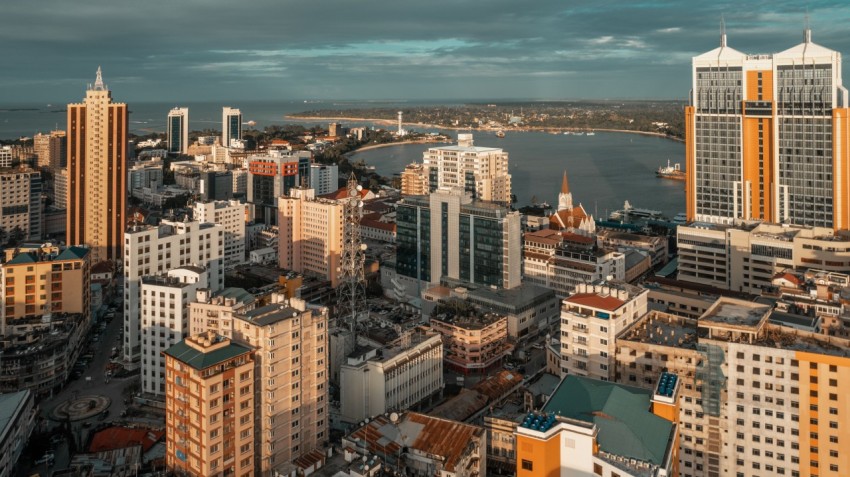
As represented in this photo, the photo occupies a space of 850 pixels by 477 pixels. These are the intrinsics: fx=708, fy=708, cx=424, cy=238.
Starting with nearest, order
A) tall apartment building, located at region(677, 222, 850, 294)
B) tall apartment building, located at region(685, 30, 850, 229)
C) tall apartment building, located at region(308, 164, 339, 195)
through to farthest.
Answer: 1. tall apartment building, located at region(677, 222, 850, 294)
2. tall apartment building, located at region(685, 30, 850, 229)
3. tall apartment building, located at region(308, 164, 339, 195)

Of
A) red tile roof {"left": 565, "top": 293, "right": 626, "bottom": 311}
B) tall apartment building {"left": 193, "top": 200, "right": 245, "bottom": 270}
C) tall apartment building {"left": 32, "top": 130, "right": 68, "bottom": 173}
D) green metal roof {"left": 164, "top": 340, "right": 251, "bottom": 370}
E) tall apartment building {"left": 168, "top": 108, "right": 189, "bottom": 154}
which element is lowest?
green metal roof {"left": 164, "top": 340, "right": 251, "bottom": 370}

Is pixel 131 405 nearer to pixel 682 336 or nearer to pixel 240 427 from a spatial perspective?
pixel 240 427

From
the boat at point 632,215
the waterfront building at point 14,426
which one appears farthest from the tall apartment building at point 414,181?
the waterfront building at point 14,426

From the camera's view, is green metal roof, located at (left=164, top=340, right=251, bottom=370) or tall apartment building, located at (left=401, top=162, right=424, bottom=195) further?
tall apartment building, located at (left=401, top=162, right=424, bottom=195)

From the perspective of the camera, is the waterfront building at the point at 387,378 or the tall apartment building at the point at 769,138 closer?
the waterfront building at the point at 387,378

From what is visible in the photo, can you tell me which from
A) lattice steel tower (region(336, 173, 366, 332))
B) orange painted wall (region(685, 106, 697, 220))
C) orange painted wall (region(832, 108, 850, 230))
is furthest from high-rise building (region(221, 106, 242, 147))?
orange painted wall (region(832, 108, 850, 230))

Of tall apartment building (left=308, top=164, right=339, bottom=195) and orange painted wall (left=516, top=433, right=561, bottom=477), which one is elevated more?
tall apartment building (left=308, top=164, right=339, bottom=195)

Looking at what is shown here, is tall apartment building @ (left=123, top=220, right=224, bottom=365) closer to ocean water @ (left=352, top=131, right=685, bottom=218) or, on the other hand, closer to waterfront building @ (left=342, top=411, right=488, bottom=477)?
waterfront building @ (left=342, top=411, right=488, bottom=477)

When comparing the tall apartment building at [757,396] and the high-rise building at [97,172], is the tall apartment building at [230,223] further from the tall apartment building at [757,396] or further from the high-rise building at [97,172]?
the tall apartment building at [757,396]
